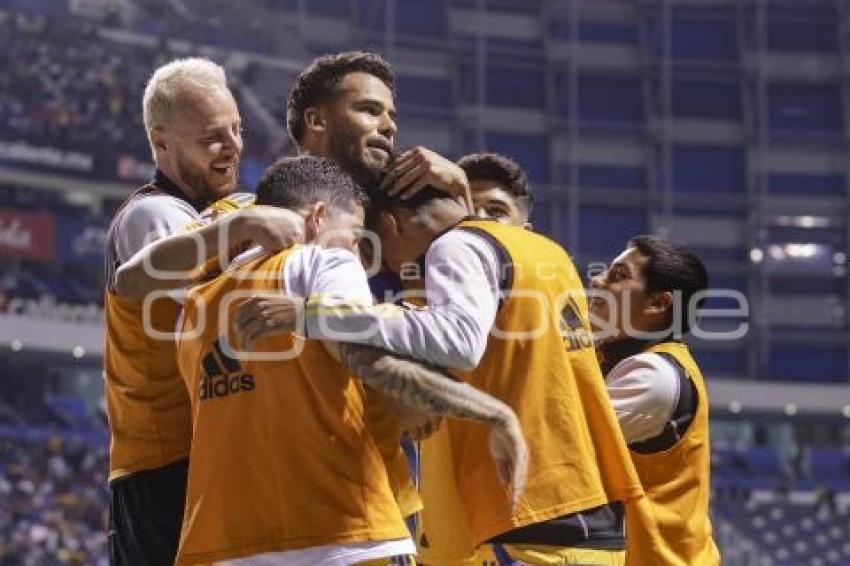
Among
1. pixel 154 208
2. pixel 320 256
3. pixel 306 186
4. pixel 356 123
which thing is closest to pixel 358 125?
pixel 356 123

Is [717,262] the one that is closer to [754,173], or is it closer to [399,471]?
[754,173]

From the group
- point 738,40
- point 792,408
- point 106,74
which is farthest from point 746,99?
point 106,74

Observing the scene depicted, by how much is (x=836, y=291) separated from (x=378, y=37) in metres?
15.4

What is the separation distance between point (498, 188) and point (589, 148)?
38.6 metres

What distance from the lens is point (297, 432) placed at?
130 inches

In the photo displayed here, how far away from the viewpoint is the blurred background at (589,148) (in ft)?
115

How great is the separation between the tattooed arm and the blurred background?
2975 cm

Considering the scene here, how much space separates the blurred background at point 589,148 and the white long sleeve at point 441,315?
29.5m

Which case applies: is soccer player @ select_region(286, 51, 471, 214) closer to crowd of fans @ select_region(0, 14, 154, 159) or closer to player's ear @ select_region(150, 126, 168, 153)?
player's ear @ select_region(150, 126, 168, 153)

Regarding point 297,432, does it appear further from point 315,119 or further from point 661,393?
point 661,393

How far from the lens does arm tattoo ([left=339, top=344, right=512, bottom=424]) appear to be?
3324 mm

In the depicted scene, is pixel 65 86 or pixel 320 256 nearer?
pixel 320 256

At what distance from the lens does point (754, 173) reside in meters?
43.0

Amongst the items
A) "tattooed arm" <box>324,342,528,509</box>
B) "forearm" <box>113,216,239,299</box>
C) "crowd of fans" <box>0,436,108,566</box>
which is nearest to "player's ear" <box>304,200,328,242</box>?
"forearm" <box>113,216,239,299</box>
